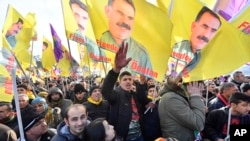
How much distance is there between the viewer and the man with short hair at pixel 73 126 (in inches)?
124

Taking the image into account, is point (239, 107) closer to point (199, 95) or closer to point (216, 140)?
point (216, 140)

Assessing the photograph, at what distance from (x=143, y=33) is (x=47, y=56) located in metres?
9.84

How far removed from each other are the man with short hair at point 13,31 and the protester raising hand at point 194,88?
6.13m

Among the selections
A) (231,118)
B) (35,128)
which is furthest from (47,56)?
(231,118)

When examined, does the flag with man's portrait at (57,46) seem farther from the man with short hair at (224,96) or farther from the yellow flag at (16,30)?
the man with short hair at (224,96)

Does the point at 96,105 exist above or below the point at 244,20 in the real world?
below

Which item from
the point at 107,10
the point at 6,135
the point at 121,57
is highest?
the point at 107,10

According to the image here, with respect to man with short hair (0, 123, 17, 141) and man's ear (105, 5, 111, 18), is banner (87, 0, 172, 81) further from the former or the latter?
man with short hair (0, 123, 17, 141)

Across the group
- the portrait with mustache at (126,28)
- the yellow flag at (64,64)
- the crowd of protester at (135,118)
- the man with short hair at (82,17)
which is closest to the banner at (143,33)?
the portrait with mustache at (126,28)

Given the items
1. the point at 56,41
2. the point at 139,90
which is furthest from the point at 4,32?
the point at 139,90

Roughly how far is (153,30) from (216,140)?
1468mm

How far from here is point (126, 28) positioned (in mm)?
4375

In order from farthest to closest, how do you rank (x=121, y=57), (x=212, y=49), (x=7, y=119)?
(x=7, y=119)
(x=212, y=49)
(x=121, y=57)

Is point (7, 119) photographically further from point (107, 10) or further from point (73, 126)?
point (107, 10)
